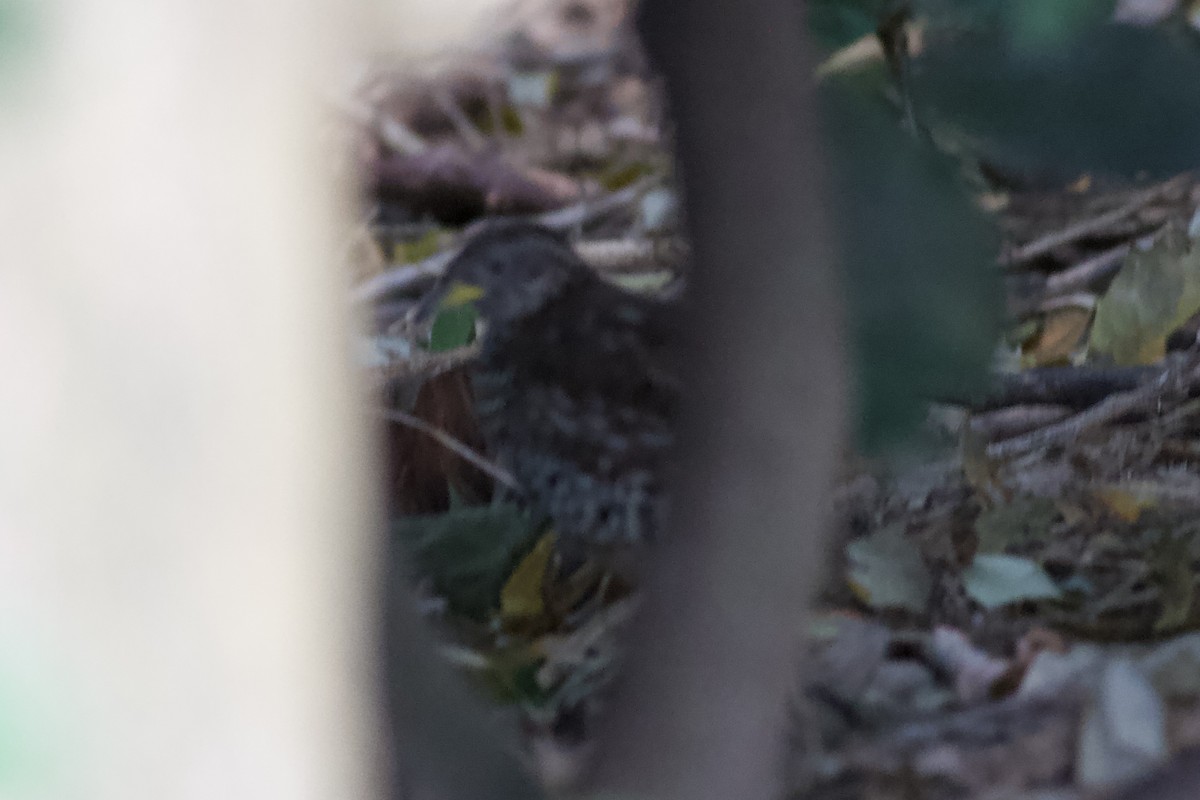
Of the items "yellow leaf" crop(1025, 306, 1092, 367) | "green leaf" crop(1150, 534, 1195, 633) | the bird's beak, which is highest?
the bird's beak

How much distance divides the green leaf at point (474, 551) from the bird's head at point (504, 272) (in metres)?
0.08

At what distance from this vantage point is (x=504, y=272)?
A: 35 cm

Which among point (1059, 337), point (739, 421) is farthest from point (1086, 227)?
point (739, 421)

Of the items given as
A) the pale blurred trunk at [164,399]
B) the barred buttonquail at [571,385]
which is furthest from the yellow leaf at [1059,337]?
the pale blurred trunk at [164,399]

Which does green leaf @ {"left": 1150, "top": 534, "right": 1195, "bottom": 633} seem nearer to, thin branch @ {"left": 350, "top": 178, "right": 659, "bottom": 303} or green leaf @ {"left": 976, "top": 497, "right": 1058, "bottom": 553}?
green leaf @ {"left": 976, "top": 497, "right": 1058, "bottom": 553}

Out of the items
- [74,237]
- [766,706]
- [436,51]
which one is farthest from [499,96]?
[766,706]

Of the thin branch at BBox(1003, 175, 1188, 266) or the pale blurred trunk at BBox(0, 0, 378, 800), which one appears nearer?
the pale blurred trunk at BBox(0, 0, 378, 800)

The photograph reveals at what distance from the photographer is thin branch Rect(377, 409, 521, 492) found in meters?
0.35

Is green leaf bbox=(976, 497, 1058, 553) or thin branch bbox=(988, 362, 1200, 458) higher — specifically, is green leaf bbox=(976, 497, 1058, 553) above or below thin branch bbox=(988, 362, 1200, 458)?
below

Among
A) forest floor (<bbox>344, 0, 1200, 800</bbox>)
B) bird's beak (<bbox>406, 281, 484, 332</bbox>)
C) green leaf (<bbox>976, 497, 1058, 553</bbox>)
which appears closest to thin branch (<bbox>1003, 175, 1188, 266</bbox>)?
forest floor (<bbox>344, 0, 1200, 800</bbox>)

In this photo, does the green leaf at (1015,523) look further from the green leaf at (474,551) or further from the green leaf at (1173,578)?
the green leaf at (474,551)

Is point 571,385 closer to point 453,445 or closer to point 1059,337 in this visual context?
point 453,445

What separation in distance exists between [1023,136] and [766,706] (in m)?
0.24

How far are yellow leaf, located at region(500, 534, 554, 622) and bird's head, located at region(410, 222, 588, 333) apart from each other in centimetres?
10
